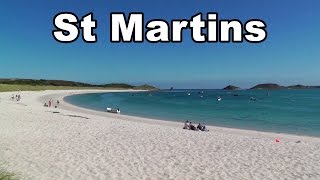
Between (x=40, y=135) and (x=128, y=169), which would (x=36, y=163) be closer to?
(x=128, y=169)

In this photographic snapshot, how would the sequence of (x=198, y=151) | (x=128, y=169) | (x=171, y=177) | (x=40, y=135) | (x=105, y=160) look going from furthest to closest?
1. (x=40, y=135)
2. (x=198, y=151)
3. (x=105, y=160)
4. (x=128, y=169)
5. (x=171, y=177)

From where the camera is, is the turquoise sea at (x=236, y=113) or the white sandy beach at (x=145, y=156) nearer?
the white sandy beach at (x=145, y=156)

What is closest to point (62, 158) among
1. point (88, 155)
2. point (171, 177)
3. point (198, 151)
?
point (88, 155)

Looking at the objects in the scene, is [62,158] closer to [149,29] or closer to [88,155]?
[88,155]

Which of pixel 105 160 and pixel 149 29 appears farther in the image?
pixel 149 29

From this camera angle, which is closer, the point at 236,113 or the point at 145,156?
the point at 145,156

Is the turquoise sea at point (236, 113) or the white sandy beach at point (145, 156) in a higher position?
the white sandy beach at point (145, 156)

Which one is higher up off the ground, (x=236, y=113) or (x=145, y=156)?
(x=145, y=156)

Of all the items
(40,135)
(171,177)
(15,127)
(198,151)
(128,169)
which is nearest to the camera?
(171,177)

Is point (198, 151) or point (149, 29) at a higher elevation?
point (149, 29)

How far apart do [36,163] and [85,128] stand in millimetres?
8068

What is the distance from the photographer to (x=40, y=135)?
615 inches

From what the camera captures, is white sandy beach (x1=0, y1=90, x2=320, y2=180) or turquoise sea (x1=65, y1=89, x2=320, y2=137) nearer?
white sandy beach (x1=0, y1=90, x2=320, y2=180)

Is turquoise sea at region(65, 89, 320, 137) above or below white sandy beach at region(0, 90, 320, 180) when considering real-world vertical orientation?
below
